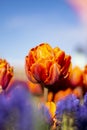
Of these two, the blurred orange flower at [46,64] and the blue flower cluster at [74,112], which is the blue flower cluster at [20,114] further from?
the blurred orange flower at [46,64]

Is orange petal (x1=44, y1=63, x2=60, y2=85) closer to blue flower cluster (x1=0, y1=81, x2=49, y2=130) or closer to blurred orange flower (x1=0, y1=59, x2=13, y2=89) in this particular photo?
blurred orange flower (x1=0, y1=59, x2=13, y2=89)

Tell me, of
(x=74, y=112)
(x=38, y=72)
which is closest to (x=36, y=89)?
(x=38, y=72)

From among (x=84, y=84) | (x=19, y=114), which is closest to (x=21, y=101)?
(x=19, y=114)

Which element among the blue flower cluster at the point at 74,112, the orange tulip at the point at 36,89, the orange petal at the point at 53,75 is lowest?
the blue flower cluster at the point at 74,112

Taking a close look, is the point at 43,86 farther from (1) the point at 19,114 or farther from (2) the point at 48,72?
(1) the point at 19,114

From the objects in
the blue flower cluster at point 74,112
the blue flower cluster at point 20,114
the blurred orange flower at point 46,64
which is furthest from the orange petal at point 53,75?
the blue flower cluster at point 20,114

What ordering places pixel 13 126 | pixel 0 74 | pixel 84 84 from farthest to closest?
pixel 84 84
pixel 0 74
pixel 13 126
